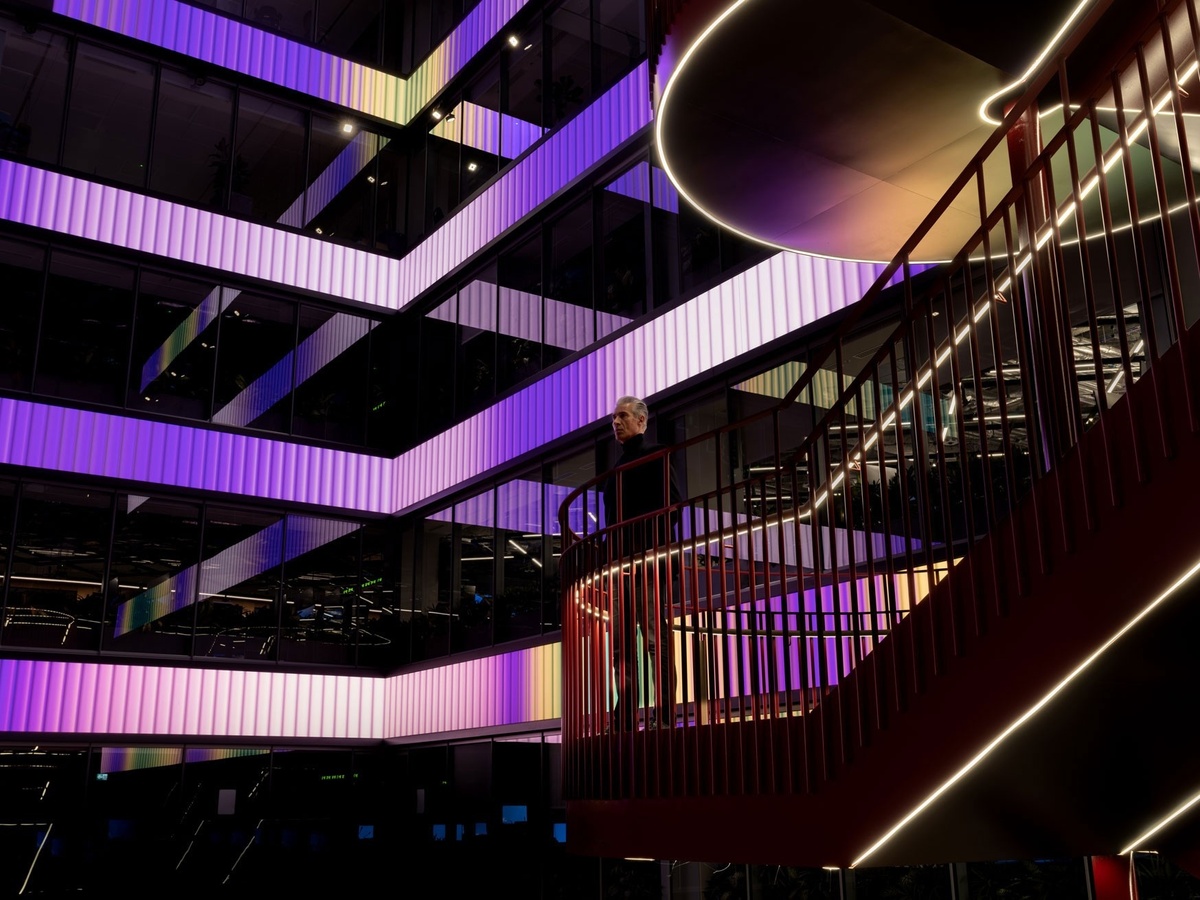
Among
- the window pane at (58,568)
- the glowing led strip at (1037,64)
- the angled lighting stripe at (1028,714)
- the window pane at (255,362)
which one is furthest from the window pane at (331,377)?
the angled lighting stripe at (1028,714)

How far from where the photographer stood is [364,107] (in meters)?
19.0

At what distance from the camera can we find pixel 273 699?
15836mm

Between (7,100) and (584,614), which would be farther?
(7,100)

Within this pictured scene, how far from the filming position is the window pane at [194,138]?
675 inches

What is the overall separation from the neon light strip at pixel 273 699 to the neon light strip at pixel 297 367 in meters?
3.73

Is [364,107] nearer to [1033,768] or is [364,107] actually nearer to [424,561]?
[424,561]

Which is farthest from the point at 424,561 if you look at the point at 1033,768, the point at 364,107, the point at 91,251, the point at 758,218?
the point at 1033,768

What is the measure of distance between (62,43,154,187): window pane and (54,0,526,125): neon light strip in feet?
1.71

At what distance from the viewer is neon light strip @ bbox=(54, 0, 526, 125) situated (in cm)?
1677

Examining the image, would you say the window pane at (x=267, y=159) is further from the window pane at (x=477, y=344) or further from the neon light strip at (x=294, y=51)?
the window pane at (x=477, y=344)

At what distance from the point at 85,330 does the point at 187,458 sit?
224 centimetres

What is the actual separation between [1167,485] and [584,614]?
403cm

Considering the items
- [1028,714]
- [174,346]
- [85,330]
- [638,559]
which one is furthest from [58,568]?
[1028,714]

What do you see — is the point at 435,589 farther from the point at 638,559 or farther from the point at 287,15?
the point at 638,559
